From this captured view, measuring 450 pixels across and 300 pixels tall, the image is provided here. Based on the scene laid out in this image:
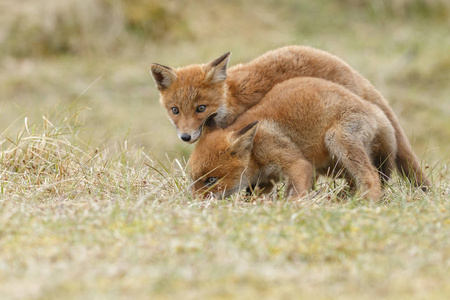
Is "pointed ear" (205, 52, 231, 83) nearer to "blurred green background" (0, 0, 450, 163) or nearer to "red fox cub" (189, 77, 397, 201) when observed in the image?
"red fox cub" (189, 77, 397, 201)

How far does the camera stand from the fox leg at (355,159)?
6.29 m

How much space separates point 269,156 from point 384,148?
1393 mm

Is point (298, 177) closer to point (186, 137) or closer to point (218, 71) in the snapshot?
point (186, 137)

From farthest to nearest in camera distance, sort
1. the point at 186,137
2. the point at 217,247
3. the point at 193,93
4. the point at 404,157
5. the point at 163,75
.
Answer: the point at 163,75 < the point at 193,93 < the point at 404,157 < the point at 186,137 < the point at 217,247

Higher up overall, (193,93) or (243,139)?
(193,93)

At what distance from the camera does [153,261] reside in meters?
3.68

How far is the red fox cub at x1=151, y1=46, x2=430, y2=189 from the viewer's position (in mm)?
7027

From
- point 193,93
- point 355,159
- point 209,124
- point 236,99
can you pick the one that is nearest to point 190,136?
point 209,124

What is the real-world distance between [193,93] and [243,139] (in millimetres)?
1301

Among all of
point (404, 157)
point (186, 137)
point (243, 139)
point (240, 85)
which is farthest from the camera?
point (240, 85)

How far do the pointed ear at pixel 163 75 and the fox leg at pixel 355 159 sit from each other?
83.4 inches

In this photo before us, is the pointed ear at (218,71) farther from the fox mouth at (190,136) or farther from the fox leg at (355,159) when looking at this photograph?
the fox leg at (355,159)

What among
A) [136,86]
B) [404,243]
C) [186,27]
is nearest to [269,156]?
[404,243]

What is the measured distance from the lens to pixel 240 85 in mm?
7258
